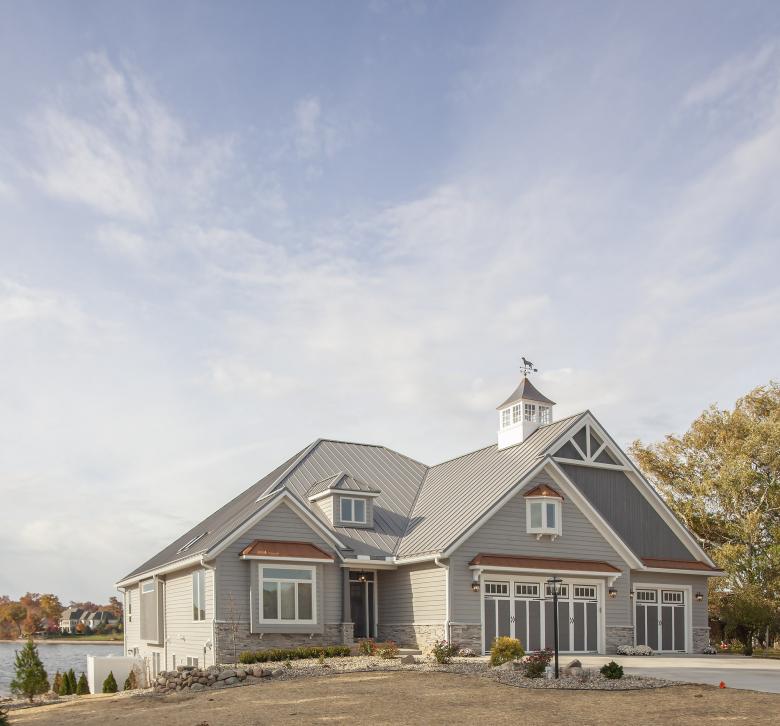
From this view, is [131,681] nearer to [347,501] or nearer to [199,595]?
[199,595]

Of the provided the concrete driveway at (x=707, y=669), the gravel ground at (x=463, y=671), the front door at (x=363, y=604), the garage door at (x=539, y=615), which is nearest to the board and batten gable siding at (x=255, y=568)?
the front door at (x=363, y=604)

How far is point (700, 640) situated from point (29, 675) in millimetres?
21664

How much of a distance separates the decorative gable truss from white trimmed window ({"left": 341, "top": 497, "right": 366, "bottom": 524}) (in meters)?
6.39

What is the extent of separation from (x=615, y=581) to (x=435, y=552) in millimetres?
6295

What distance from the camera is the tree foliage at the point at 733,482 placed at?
38.3 metres

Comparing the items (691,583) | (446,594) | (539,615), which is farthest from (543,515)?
(691,583)

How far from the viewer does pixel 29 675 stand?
28.0 m

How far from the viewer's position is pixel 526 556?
27.0 m

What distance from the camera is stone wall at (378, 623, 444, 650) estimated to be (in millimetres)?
25781

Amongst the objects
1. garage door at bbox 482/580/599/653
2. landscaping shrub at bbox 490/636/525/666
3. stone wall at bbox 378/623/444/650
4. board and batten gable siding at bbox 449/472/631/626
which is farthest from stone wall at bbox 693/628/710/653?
landscaping shrub at bbox 490/636/525/666

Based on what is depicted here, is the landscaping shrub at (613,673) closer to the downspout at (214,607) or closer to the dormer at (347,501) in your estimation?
the downspout at (214,607)

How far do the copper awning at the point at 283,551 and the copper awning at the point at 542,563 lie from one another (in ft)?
14.5

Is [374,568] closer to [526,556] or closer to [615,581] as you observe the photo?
[526,556]

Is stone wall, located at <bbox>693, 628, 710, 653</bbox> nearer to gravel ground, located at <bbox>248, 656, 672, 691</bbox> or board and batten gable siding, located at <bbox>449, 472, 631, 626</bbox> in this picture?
board and batten gable siding, located at <bbox>449, 472, 631, 626</bbox>
